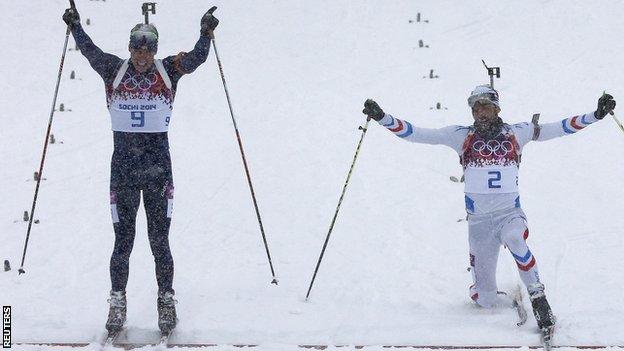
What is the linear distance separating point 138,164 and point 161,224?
568 mm

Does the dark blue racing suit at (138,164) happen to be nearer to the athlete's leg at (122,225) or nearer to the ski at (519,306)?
the athlete's leg at (122,225)

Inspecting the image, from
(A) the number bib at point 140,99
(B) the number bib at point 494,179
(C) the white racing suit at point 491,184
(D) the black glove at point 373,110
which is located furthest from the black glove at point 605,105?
(A) the number bib at point 140,99

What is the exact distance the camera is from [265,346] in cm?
608

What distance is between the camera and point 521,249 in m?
6.40

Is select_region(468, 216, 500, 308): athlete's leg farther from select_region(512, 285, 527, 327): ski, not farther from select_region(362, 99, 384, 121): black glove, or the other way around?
select_region(362, 99, 384, 121): black glove

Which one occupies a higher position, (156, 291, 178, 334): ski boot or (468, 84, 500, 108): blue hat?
(468, 84, 500, 108): blue hat

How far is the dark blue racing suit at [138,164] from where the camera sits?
247 inches

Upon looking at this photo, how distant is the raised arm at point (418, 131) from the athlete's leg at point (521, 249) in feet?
2.90

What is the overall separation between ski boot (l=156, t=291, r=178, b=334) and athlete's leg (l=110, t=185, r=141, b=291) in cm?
37

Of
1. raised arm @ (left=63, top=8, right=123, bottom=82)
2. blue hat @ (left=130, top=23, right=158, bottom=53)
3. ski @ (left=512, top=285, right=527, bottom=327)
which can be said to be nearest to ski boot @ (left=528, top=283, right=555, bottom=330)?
ski @ (left=512, top=285, right=527, bottom=327)

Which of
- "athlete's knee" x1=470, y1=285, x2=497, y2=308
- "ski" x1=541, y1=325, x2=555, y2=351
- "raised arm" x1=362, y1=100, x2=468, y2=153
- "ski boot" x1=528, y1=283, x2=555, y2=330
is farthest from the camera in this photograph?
"athlete's knee" x1=470, y1=285, x2=497, y2=308

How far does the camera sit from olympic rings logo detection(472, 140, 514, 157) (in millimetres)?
6605

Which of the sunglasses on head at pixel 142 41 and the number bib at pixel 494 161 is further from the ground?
the sunglasses on head at pixel 142 41

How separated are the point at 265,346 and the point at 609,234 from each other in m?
5.33
